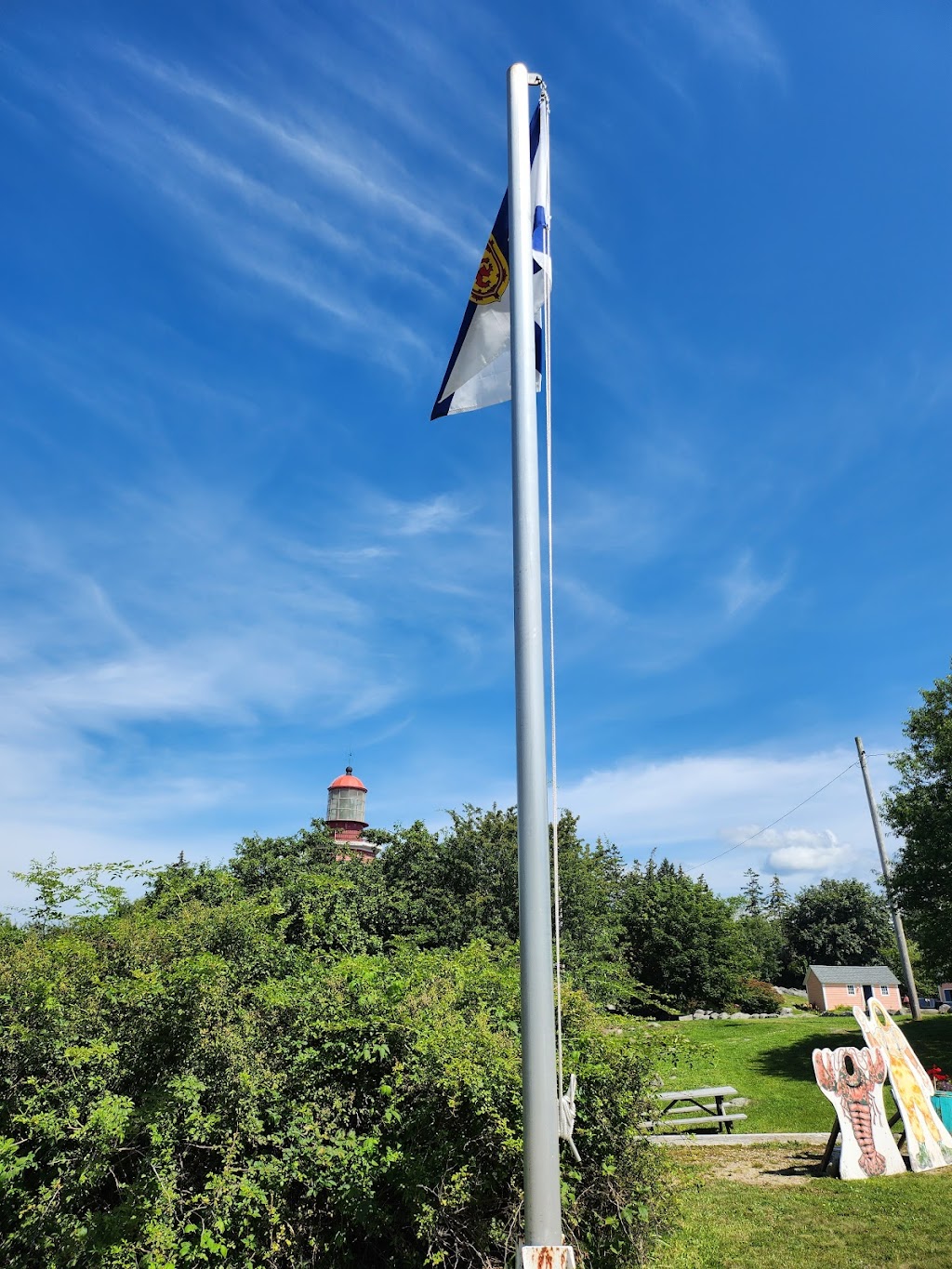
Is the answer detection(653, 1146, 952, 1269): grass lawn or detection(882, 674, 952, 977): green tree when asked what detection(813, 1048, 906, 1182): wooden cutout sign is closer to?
detection(653, 1146, 952, 1269): grass lawn

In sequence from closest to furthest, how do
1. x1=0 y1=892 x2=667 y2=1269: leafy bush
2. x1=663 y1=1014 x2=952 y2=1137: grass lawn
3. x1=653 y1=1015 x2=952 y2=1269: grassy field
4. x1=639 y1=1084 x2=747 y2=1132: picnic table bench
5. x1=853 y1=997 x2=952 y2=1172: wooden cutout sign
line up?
x1=0 y1=892 x2=667 y2=1269: leafy bush < x1=653 y1=1015 x2=952 y2=1269: grassy field < x1=853 y1=997 x2=952 y2=1172: wooden cutout sign < x1=639 y1=1084 x2=747 y2=1132: picnic table bench < x1=663 y1=1014 x2=952 y2=1137: grass lawn

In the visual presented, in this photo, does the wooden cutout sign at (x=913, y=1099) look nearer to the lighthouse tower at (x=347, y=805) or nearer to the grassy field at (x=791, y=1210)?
the grassy field at (x=791, y=1210)

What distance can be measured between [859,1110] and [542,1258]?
29.5 feet

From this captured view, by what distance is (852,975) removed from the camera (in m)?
52.1

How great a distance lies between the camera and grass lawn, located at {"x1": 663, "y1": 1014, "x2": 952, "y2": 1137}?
1369cm

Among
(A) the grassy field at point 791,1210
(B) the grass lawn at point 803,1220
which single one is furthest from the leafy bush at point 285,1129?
(B) the grass lawn at point 803,1220

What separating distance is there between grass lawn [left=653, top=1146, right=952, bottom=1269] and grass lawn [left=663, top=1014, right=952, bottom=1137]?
0.50 m

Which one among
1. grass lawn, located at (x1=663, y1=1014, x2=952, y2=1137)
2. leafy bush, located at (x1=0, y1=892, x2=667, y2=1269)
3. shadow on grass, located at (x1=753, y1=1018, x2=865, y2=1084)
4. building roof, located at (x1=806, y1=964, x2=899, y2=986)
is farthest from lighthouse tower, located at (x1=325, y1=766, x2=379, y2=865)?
leafy bush, located at (x1=0, y1=892, x2=667, y2=1269)

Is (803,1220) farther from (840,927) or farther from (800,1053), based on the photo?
(840,927)

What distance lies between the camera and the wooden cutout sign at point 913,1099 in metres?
10.0

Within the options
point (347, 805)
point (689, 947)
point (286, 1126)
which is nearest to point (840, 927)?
point (689, 947)

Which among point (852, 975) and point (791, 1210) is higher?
point (852, 975)

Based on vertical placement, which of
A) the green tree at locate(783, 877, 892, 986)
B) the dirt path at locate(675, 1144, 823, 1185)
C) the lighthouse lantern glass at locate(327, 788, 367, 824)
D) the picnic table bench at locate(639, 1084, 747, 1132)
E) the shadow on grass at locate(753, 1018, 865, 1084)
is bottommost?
the dirt path at locate(675, 1144, 823, 1185)

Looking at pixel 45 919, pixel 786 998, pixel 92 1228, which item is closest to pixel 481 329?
pixel 92 1228
